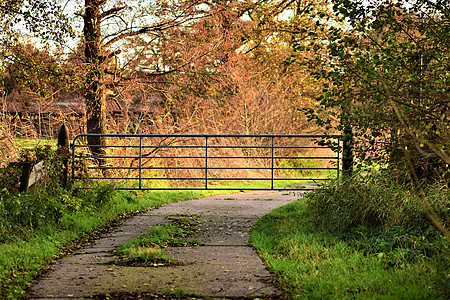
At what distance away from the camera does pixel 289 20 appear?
20875mm

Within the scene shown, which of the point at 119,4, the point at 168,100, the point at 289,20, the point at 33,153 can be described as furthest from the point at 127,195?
the point at 289,20

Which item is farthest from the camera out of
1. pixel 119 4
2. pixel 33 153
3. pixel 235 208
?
pixel 119 4

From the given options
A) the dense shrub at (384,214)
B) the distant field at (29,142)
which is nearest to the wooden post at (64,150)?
the distant field at (29,142)

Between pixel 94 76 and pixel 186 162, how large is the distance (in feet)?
12.1

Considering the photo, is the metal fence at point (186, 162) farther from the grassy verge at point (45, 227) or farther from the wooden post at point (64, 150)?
the grassy verge at point (45, 227)

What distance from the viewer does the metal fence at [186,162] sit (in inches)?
451

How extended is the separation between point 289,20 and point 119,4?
970 cm

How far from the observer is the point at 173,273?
5.46m

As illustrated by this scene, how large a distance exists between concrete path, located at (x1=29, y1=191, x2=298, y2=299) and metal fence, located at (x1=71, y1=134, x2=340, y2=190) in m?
3.18

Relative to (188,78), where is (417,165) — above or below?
below

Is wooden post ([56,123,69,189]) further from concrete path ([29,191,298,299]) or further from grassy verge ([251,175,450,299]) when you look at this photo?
grassy verge ([251,175,450,299])

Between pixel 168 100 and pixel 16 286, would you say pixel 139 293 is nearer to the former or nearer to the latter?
pixel 16 286

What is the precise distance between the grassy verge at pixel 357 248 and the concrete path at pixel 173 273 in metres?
0.30

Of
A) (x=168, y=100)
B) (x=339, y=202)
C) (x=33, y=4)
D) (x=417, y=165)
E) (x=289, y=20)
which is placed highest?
(x=289, y=20)
